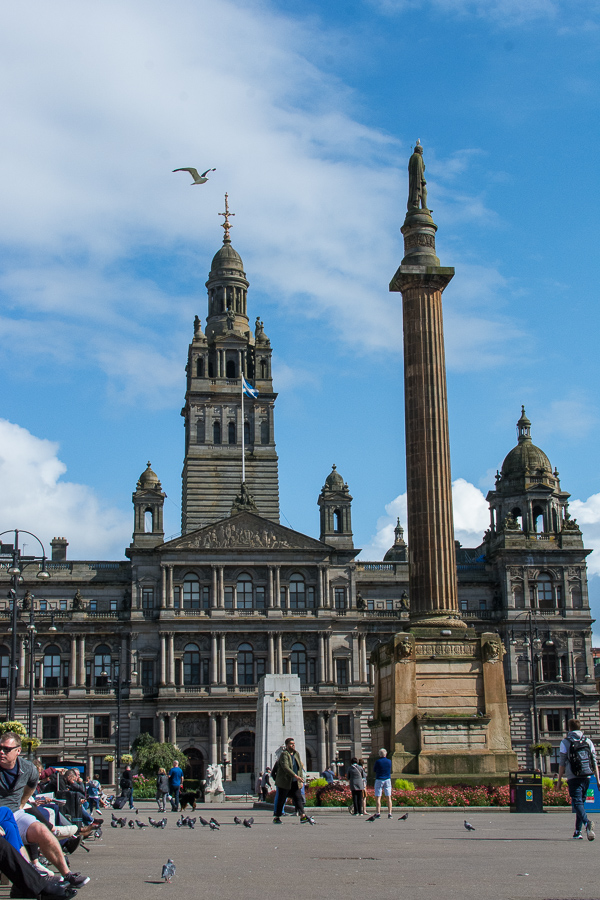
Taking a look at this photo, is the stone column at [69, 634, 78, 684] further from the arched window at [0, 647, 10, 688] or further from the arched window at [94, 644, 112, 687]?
the arched window at [0, 647, 10, 688]

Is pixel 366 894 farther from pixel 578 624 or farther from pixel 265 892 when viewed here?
pixel 578 624

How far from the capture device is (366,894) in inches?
489

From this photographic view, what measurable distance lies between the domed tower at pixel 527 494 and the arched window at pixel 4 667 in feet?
126

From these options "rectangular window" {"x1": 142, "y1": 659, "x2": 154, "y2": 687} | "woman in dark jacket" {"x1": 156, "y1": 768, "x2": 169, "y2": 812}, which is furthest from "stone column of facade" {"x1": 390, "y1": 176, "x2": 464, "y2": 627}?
"rectangular window" {"x1": 142, "y1": 659, "x2": 154, "y2": 687}

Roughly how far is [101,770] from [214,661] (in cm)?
1090

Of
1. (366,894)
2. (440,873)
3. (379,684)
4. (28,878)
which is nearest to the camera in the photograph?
(28,878)

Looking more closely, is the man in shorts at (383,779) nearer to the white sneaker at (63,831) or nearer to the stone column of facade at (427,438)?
the stone column of facade at (427,438)

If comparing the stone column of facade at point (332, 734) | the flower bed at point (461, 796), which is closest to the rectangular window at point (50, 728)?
the stone column of facade at point (332, 734)

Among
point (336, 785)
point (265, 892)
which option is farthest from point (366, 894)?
point (336, 785)

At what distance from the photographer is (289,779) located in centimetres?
2402

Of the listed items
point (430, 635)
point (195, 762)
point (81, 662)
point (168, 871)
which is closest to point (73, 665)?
point (81, 662)

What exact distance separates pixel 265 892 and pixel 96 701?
6979cm

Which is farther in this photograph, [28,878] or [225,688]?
[225,688]

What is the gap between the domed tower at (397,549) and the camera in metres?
97.1
